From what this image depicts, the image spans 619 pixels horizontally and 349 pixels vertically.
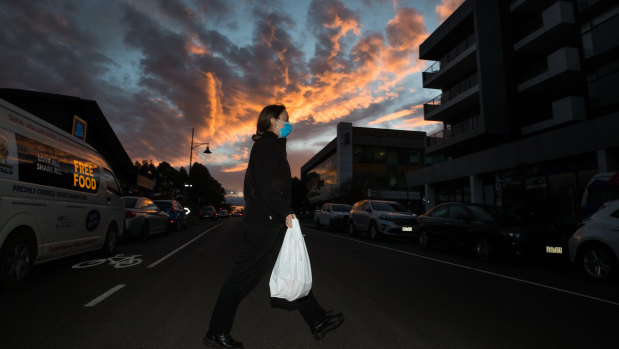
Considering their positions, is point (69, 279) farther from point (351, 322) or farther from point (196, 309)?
point (351, 322)

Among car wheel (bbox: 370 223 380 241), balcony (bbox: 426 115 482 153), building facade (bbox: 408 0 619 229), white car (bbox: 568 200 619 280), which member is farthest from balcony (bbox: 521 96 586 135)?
white car (bbox: 568 200 619 280)

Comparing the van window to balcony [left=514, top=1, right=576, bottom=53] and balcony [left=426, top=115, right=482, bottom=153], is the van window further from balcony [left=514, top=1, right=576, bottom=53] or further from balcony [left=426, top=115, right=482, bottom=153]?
balcony [left=514, top=1, right=576, bottom=53]

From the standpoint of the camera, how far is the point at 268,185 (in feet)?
9.41

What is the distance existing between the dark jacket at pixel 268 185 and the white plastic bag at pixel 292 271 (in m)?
0.19

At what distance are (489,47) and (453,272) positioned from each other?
21.3 meters

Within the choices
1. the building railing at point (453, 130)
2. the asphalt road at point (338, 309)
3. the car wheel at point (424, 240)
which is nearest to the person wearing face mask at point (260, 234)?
the asphalt road at point (338, 309)

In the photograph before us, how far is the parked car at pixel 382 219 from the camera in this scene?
13750 millimetres

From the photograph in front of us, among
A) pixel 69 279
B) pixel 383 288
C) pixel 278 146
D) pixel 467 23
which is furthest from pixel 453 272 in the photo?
pixel 467 23

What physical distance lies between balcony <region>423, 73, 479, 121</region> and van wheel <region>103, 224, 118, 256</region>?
2314 centimetres

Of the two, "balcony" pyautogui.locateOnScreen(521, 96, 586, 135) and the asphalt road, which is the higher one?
"balcony" pyautogui.locateOnScreen(521, 96, 586, 135)

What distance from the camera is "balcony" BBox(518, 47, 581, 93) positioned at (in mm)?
18594

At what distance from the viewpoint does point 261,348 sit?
118 inches

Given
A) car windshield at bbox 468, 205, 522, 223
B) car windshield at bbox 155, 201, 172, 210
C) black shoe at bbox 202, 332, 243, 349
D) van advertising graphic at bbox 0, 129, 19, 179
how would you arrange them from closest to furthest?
1. black shoe at bbox 202, 332, 243, 349
2. van advertising graphic at bbox 0, 129, 19, 179
3. car windshield at bbox 468, 205, 522, 223
4. car windshield at bbox 155, 201, 172, 210

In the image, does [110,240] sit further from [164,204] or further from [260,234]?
[164,204]
